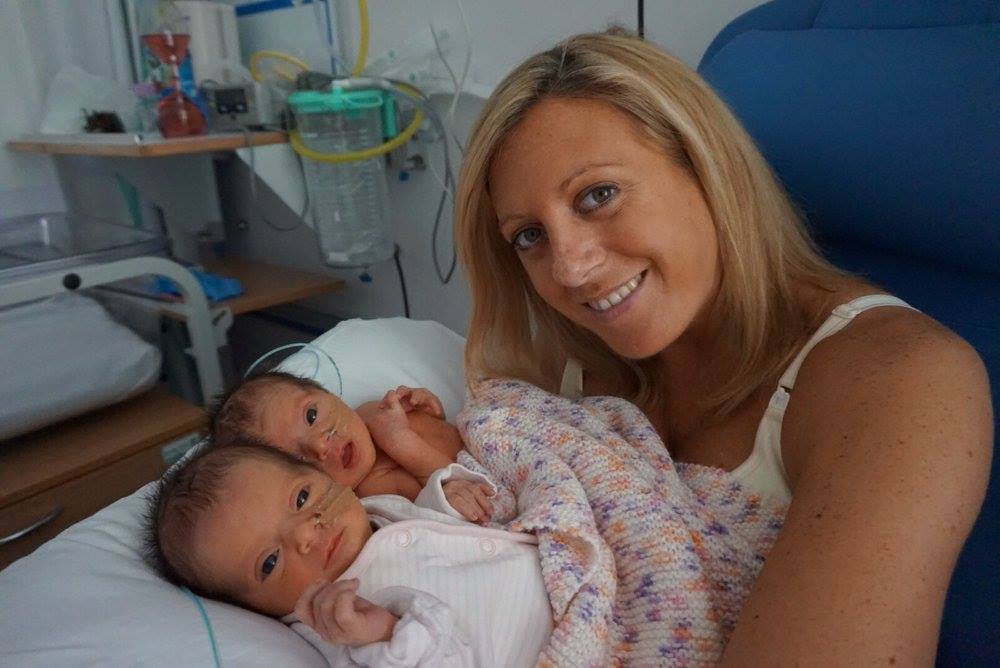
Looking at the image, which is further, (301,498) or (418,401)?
(418,401)

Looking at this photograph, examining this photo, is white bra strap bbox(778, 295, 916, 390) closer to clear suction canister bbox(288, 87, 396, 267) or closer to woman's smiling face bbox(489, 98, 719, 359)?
woman's smiling face bbox(489, 98, 719, 359)

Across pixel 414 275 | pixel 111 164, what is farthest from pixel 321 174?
pixel 111 164

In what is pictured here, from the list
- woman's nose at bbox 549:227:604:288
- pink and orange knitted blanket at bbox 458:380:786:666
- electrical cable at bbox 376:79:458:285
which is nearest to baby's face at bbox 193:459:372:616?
pink and orange knitted blanket at bbox 458:380:786:666

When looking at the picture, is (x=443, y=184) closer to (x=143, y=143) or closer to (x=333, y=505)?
(x=143, y=143)

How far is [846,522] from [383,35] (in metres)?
2.10

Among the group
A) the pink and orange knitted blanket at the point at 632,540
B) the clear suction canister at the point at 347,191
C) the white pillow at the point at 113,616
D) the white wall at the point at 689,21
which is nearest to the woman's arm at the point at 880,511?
the pink and orange knitted blanket at the point at 632,540

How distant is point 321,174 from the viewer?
7.98 ft

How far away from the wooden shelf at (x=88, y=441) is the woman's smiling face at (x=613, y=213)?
134cm

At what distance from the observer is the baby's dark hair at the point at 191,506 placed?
891 mm

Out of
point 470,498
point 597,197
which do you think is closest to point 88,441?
point 470,498

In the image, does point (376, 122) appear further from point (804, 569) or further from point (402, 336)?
point (804, 569)

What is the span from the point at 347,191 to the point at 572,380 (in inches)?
55.0

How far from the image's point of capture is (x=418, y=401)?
4.11 ft

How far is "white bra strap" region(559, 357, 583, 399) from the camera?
1.35m
